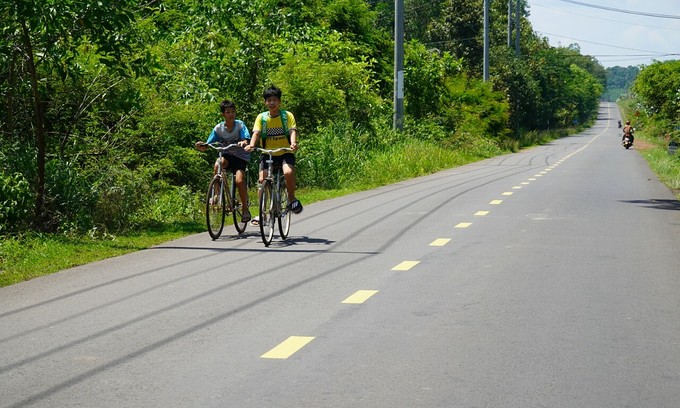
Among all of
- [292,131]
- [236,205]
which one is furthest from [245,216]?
[292,131]

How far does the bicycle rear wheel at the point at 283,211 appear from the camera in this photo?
41.3 feet

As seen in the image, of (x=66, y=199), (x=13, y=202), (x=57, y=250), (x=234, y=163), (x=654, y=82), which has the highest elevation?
(x=654, y=82)

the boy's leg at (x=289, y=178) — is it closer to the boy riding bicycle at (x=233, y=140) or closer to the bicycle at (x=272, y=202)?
the bicycle at (x=272, y=202)

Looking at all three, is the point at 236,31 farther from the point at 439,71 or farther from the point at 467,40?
the point at 467,40

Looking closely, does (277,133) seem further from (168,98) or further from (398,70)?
(398,70)

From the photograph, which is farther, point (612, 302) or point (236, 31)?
point (236, 31)

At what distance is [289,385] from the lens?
5555 millimetres

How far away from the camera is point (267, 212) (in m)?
12.3

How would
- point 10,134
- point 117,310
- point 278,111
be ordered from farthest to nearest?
point 10,134 → point 278,111 → point 117,310

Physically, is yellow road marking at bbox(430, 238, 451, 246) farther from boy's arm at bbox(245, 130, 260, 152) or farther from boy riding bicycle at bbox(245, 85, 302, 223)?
boy's arm at bbox(245, 130, 260, 152)

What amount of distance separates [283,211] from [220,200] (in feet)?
2.91

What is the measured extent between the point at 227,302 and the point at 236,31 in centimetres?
1523

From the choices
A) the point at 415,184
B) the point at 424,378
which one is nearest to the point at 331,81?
the point at 415,184

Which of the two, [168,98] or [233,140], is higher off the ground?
[168,98]
